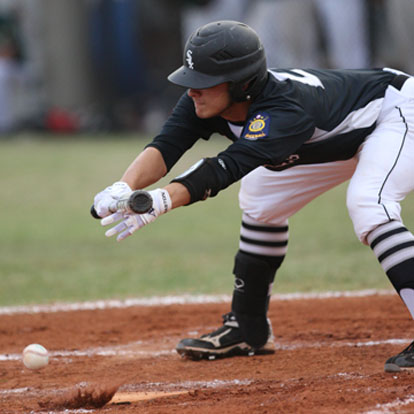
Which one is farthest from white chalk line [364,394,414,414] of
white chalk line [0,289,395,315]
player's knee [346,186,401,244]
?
white chalk line [0,289,395,315]

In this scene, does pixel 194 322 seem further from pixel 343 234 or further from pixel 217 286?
pixel 343 234

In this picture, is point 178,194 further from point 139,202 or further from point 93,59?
point 93,59

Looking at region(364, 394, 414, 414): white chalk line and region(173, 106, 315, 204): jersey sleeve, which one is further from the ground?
region(173, 106, 315, 204): jersey sleeve

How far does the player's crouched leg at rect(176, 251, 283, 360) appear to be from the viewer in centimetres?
459

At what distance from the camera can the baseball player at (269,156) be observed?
144 inches

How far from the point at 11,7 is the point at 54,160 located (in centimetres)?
860

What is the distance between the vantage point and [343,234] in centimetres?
880

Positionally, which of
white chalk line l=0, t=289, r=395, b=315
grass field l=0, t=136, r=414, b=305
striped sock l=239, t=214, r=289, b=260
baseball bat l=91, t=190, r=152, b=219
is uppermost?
baseball bat l=91, t=190, r=152, b=219

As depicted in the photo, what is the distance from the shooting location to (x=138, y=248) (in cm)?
866

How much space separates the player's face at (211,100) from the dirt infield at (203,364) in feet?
4.51

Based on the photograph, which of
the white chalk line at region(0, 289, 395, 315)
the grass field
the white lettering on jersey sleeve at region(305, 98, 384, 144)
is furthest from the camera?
the grass field

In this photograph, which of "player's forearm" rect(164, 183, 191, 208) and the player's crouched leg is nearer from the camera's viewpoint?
"player's forearm" rect(164, 183, 191, 208)

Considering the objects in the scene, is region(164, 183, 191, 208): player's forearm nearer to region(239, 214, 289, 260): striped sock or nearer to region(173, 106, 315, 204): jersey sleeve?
region(173, 106, 315, 204): jersey sleeve

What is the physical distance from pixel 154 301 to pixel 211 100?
8.49ft
